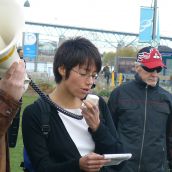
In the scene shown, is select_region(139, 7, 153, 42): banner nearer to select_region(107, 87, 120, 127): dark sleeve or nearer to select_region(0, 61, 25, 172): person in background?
Answer: select_region(107, 87, 120, 127): dark sleeve

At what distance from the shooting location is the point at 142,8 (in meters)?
19.7

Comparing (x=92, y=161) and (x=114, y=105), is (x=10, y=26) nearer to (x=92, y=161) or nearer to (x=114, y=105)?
(x=92, y=161)

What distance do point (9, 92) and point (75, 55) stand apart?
102cm

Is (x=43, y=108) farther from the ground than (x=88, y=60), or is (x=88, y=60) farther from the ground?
(x=88, y=60)

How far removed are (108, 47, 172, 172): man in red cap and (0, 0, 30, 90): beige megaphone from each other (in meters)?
2.60

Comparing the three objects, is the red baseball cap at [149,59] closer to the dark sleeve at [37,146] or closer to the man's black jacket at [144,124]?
the man's black jacket at [144,124]

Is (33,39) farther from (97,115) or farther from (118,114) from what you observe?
(97,115)

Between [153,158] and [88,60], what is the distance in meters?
1.82

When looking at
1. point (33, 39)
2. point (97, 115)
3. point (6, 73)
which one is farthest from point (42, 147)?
point (33, 39)

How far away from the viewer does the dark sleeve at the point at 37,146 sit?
2.63m

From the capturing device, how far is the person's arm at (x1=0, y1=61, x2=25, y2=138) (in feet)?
6.08

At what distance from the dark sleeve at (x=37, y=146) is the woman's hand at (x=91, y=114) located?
227 millimetres

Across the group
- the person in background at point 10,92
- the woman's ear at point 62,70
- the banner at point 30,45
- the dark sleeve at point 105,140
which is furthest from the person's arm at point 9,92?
the banner at point 30,45

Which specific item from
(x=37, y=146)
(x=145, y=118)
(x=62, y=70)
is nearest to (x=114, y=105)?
(x=145, y=118)
